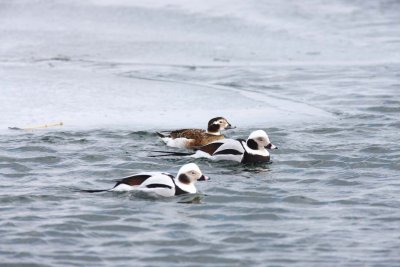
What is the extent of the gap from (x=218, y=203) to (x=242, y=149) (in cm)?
222

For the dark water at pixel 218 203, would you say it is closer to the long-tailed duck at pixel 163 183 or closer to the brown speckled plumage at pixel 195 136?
the long-tailed duck at pixel 163 183

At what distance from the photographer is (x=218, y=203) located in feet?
30.1

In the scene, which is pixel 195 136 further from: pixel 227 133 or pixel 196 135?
pixel 227 133

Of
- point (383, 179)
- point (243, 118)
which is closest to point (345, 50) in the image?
point (243, 118)

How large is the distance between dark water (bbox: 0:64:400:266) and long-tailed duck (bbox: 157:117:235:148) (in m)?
0.22

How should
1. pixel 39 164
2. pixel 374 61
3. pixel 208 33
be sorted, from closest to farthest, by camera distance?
1. pixel 39 164
2. pixel 374 61
3. pixel 208 33

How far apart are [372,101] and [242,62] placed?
11.2 ft

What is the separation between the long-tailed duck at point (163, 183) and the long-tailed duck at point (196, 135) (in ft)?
7.43

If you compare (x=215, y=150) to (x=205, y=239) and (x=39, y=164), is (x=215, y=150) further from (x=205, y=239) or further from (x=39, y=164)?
(x=205, y=239)

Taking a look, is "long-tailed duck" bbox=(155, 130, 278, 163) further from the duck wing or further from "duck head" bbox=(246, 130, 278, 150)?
the duck wing

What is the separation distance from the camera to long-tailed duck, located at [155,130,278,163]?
11164mm

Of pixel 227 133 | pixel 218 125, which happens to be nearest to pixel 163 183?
pixel 218 125

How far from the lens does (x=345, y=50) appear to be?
58.4 feet

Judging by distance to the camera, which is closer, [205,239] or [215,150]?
[205,239]
